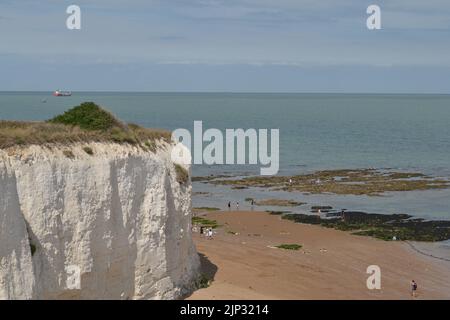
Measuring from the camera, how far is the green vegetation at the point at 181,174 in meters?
27.4

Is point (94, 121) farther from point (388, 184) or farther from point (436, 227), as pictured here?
point (388, 184)

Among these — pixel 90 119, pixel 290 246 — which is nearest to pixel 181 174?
pixel 90 119

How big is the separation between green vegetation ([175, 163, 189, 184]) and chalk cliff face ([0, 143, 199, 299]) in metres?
0.21

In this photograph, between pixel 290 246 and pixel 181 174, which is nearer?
pixel 181 174

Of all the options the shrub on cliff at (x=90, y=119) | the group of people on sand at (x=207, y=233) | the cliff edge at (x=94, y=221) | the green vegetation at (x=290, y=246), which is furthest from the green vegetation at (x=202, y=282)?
the green vegetation at (x=290, y=246)

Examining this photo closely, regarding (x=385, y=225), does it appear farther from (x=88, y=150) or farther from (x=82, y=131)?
(x=88, y=150)

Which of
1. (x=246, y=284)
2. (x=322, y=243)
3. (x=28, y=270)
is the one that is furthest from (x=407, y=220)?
(x=28, y=270)

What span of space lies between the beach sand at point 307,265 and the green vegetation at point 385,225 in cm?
154

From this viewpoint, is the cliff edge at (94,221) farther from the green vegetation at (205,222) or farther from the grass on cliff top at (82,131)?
the green vegetation at (205,222)

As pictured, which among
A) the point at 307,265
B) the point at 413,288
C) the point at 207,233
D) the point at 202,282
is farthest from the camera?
the point at 207,233

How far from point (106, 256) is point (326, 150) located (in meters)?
Result: 83.0

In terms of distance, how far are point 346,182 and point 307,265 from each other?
115 feet

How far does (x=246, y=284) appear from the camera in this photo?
3078 cm

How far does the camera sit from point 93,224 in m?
22.2
